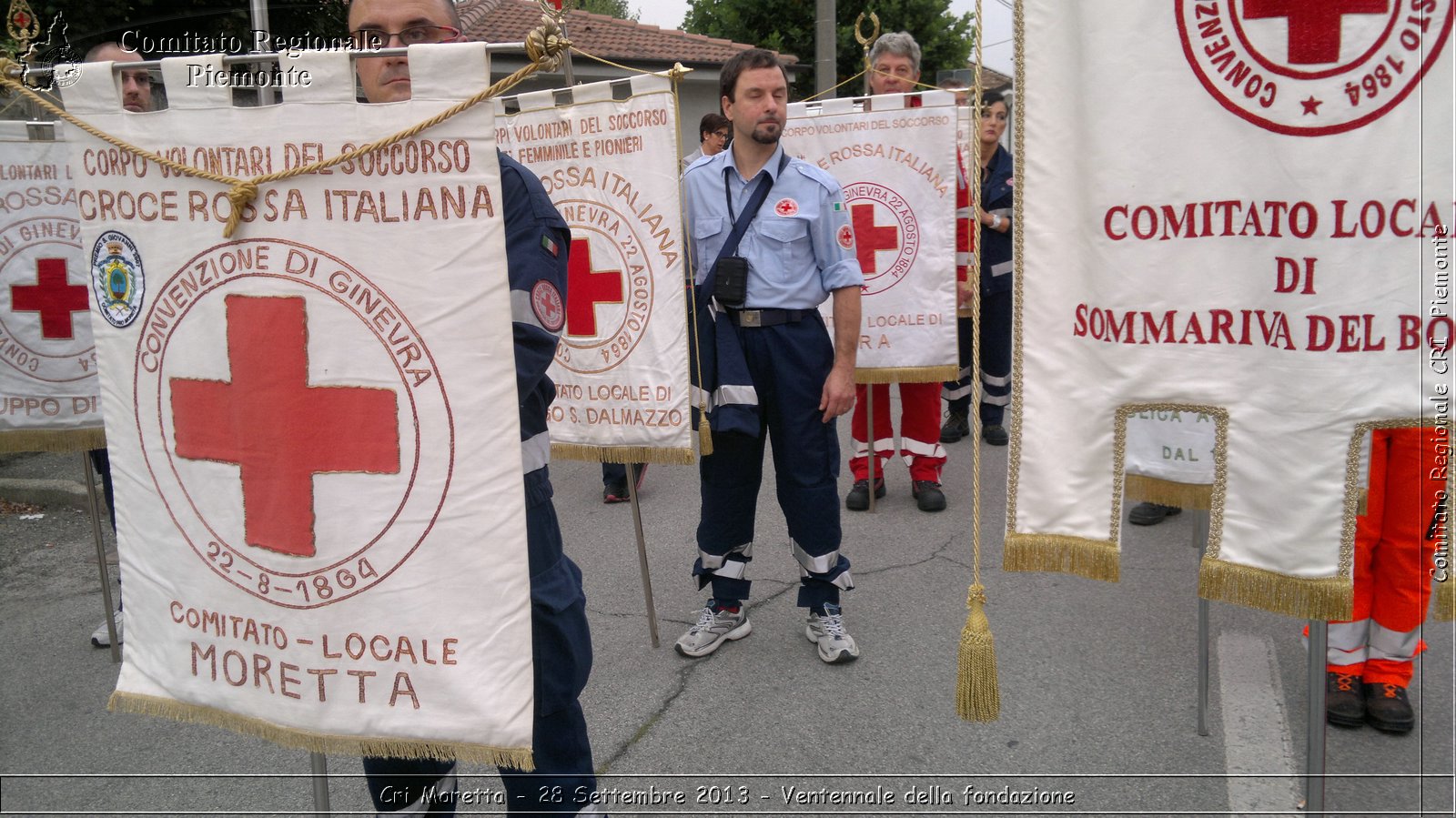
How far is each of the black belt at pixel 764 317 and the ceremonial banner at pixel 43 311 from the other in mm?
2046

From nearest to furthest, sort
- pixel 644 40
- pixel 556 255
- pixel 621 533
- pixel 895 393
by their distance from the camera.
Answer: pixel 556 255, pixel 621 533, pixel 895 393, pixel 644 40

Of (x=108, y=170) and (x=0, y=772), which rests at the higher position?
(x=108, y=170)

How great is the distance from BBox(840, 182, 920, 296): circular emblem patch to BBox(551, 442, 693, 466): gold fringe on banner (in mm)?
1989

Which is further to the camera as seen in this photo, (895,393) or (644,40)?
(644,40)

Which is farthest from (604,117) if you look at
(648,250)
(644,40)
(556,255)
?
(644,40)

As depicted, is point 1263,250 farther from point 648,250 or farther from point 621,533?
point 621,533

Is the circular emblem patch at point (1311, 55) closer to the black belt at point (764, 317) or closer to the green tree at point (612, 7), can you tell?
the black belt at point (764, 317)

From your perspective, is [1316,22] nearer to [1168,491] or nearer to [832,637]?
[1168,491]

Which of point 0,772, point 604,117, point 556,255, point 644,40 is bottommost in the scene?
point 0,772

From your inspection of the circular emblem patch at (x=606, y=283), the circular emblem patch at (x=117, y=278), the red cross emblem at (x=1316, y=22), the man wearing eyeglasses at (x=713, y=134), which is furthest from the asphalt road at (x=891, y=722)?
the man wearing eyeglasses at (x=713, y=134)

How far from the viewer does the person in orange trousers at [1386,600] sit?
97.2 inches

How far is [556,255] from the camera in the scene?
1755 mm

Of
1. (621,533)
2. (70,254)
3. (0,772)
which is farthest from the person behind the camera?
(621,533)

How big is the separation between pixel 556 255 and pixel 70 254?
2233mm
